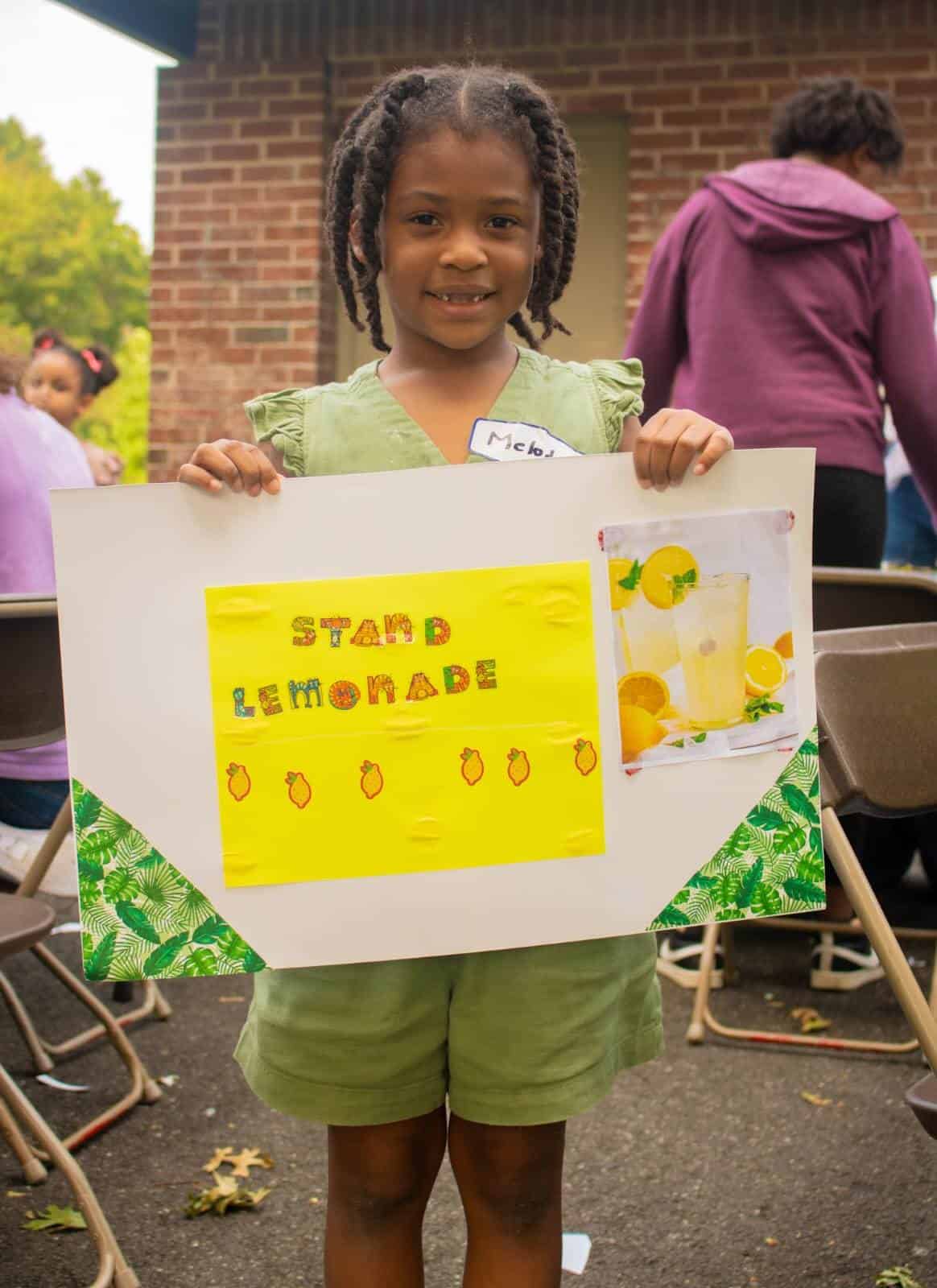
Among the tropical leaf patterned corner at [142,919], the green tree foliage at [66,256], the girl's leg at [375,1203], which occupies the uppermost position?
the green tree foliage at [66,256]

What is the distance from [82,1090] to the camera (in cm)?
306

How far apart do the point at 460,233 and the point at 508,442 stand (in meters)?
0.23

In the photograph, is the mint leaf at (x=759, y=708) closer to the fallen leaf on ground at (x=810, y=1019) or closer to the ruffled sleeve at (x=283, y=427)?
the ruffled sleeve at (x=283, y=427)

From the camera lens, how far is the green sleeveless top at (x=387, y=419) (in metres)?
1.60

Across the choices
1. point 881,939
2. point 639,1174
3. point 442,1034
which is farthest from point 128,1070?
point 881,939

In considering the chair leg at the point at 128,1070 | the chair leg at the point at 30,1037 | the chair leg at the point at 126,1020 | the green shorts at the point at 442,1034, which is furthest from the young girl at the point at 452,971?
the chair leg at the point at 126,1020

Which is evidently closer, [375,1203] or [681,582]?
[681,582]

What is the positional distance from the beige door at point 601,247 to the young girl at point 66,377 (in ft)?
3.66

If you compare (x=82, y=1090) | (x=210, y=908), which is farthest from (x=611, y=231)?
(x=210, y=908)

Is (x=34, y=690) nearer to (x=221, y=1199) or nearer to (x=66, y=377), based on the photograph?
(x=221, y=1199)

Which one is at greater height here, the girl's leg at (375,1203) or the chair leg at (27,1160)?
the girl's leg at (375,1203)

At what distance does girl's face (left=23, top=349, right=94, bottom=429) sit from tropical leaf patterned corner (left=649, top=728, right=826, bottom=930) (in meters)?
5.24

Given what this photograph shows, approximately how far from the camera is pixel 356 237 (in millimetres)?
1684

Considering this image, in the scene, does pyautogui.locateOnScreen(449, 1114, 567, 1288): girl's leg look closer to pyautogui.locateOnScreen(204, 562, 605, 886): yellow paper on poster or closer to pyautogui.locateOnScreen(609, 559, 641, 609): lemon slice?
pyautogui.locateOnScreen(204, 562, 605, 886): yellow paper on poster
